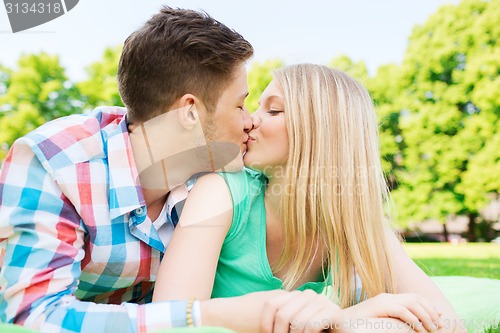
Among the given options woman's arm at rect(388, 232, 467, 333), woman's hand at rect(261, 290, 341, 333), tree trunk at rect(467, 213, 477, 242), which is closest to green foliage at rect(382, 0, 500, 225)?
tree trunk at rect(467, 213, 477, 242)

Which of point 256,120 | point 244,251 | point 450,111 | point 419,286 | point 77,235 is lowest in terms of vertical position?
point 450,111

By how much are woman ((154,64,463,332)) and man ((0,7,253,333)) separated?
19 centimetres

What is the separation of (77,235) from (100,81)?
17979mm

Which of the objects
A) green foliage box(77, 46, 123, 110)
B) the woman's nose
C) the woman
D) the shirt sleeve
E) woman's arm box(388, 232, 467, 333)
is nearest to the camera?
the shirt sleeve

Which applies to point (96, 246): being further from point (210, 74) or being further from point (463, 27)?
point (463, 27)

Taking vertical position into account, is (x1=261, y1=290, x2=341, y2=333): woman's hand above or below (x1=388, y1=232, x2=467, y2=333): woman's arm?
above

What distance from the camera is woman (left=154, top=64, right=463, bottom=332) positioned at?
6.68 ft

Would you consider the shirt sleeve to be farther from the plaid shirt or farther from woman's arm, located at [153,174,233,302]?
woman's arm, located at [153,174,233,302]

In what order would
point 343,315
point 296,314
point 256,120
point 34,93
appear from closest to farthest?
point 296,314, point 343,315, point 256,120, point 34,93

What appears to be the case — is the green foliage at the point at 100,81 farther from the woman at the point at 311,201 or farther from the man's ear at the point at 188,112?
the woman at the point at 311,201

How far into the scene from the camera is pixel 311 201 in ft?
6.71

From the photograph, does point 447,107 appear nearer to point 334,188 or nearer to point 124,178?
point 334,188

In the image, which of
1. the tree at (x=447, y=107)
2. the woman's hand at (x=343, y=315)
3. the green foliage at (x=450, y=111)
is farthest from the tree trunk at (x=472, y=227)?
the woman's hand at (x=343, y=315)

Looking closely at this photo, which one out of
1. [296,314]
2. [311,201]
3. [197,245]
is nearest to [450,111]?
[311,201]
